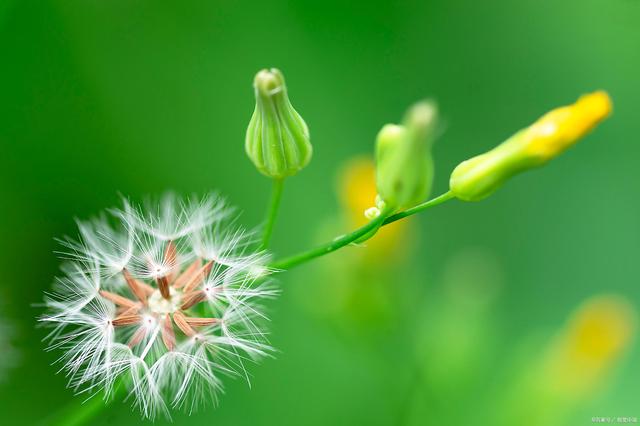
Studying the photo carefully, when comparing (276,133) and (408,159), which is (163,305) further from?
(408,159)

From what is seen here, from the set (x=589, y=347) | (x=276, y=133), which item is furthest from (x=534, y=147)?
(x=589, y=347)

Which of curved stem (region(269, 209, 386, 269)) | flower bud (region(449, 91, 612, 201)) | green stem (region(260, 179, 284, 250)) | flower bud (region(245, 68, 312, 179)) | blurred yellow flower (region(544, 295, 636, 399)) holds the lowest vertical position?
blurred yellow flower (region(544, 295, 636, 399))

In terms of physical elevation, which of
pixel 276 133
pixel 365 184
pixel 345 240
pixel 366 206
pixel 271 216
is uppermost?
pixel 365 184

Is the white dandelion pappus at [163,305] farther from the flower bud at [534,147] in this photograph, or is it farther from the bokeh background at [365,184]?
the bokeh background at [365,184]

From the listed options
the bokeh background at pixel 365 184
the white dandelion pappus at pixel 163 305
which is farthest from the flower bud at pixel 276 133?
the bokeh background at pixel 365 184

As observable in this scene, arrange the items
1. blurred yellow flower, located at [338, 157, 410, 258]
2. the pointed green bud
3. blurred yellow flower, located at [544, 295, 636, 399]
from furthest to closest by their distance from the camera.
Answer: blurred yellow flower, located at [544, 295, 636, 399]
blurred yellow flower, located at [338, 157, 410, 258]
the pointed green bud

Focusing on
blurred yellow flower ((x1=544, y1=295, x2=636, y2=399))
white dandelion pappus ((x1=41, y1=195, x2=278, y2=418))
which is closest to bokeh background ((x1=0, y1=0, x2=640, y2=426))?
blurred yellow flower ((x1=544, y1=295, x2=636, y2=399))

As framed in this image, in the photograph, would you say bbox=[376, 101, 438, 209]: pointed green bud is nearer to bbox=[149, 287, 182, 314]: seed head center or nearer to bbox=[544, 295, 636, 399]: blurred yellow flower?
bbox=[149, 287, 182, 314]: seed head center
